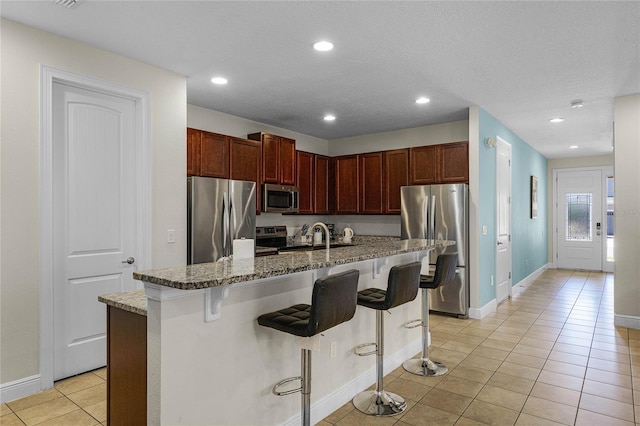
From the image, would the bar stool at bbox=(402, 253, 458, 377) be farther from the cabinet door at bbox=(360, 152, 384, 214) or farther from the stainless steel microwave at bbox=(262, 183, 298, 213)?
the cabinet door at bbox=(360, 152, 384, 214)

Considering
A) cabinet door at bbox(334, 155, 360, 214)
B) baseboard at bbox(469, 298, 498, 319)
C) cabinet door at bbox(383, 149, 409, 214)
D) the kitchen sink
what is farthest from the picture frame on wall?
the kitchen sink

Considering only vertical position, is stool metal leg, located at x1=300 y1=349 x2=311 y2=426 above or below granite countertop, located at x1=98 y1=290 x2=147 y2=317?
below

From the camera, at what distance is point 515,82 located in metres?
3.83

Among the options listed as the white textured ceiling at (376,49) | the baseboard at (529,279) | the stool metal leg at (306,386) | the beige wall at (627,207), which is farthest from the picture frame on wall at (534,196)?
the stool metal leg at (306,386)

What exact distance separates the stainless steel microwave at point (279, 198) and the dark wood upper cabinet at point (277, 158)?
9 centimetres

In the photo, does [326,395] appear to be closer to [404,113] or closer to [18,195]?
[18,195]

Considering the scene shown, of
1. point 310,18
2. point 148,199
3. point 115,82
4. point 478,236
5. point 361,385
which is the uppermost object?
point 310,18

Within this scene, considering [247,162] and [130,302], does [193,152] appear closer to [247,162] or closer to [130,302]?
[247,162]

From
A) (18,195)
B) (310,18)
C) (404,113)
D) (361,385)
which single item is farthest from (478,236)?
(18,195)

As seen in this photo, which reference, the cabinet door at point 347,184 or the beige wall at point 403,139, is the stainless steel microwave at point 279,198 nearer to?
the cabinet door at point 347,184

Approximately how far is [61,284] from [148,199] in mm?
915

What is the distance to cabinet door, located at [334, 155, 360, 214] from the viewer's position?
614cm

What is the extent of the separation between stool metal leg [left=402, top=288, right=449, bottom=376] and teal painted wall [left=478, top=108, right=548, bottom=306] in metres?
1.88

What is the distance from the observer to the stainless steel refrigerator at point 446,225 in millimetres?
4793
